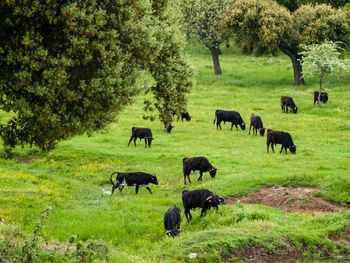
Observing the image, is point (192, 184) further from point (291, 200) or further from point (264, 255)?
point (264, 255)

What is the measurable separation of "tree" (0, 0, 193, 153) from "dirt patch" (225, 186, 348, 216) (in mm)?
8403

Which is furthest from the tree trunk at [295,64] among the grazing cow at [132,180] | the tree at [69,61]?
the tree at [69,61]

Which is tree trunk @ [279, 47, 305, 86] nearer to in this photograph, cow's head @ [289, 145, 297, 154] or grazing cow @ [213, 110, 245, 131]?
grazing cow @ [213, 110, 245, 131]

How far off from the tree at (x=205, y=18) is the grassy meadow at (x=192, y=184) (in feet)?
53.4

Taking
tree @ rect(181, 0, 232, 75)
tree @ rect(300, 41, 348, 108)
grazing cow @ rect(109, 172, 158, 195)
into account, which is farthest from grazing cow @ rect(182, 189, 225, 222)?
tree @ rect(181, 0, 232, 75)

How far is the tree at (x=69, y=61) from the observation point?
54.9 ft

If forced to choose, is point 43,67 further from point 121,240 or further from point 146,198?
point 146,198

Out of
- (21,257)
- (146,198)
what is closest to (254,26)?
(146,198)

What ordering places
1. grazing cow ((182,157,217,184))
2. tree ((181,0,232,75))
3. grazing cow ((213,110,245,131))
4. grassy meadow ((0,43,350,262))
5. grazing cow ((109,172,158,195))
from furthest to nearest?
tree ((181,0,232,75)), grazing cow ((213,110,245,131)), grazing cow ((182,157,217,184)), grazing cow ((109,172,158,195)), grassy meadow ((0,43,350,262))

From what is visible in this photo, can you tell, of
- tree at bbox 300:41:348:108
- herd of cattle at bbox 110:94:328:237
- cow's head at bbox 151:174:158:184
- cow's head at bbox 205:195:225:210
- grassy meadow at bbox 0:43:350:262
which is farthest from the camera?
tree at bbox 300:41:348:108

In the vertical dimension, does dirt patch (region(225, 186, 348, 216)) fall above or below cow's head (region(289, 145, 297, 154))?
below

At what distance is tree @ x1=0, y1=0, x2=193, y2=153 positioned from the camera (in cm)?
1672

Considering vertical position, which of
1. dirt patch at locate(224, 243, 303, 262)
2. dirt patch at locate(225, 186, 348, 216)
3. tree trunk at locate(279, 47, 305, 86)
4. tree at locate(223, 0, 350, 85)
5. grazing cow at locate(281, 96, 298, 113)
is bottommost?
dirt patch at locate(224, 243, 303, 262)

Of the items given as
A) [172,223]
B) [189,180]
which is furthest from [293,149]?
[172,223]
